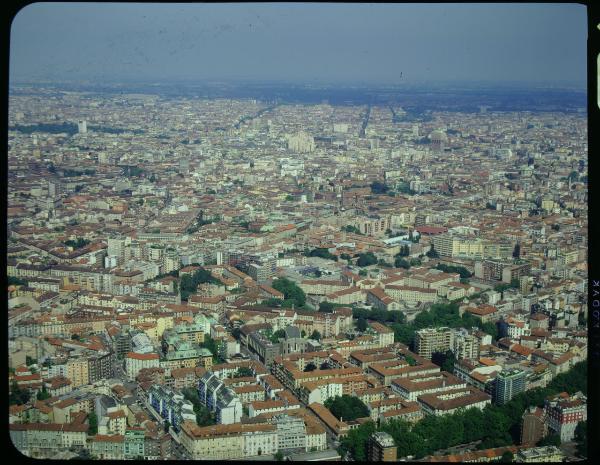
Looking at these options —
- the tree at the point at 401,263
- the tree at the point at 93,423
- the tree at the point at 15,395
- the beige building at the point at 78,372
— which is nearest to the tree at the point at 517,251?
the tree at the point at 401,263

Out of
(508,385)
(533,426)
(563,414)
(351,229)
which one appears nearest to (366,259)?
(351,229)

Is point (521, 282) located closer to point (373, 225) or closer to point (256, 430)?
point (373, 225)

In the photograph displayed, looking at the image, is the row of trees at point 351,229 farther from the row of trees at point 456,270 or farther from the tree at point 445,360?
the tree at point 445,360

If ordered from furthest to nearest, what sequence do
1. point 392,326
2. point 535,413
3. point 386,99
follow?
point 386,99 < point 392,326 < point 535,413

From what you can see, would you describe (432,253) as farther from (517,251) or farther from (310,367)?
(310,367)

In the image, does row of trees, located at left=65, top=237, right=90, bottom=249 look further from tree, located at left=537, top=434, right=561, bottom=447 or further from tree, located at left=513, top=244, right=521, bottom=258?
tree, located at left=537, top=434, right=561, bottom=447
